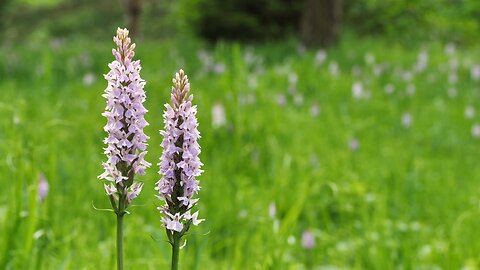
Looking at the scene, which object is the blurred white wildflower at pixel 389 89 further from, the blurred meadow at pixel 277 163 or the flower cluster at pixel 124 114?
the flower cluster at pixel 124 114

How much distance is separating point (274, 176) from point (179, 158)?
3253 mm

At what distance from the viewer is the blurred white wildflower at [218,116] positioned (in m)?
4.88

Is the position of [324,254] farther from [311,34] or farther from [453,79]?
[311,34]

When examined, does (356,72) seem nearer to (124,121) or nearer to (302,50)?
(302,50)

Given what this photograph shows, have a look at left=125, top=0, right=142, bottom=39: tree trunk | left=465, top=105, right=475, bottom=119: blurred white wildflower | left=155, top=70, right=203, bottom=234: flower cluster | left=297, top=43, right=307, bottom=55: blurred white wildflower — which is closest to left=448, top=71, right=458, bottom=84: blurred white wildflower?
left=465, top=105, right=475, bottom=119: blurred white wildflower

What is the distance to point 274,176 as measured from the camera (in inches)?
168

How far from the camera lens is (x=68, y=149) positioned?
5094mm

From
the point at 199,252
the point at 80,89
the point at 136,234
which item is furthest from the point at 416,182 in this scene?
the point at 80,89

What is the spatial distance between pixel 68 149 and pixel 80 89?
2.56m

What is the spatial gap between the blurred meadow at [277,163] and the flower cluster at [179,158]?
0.58 feet

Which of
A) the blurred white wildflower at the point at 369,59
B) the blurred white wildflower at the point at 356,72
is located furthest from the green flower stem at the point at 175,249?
the blurred white wildflower at the point at 369,59

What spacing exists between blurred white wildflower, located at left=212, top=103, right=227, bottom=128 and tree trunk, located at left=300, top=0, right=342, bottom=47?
19.4 feet

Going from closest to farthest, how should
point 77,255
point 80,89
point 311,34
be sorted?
point 77,255 < point 80,89 < point 311,34

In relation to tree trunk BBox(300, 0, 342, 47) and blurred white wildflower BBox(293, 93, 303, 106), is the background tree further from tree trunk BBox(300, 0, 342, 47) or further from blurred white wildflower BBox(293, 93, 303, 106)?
blurred white wildflower BBox(293, 93, 303, 106)
